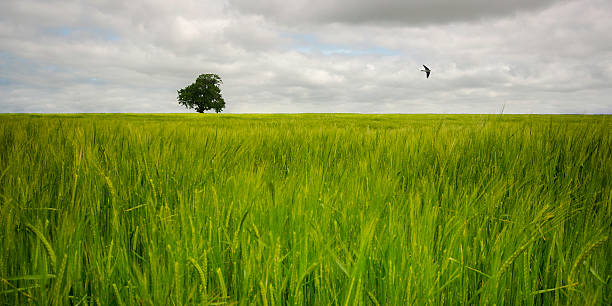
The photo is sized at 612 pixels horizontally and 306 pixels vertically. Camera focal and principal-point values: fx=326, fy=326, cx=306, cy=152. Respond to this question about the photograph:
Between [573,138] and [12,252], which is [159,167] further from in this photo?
[573,138]

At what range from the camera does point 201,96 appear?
54312 millimetres

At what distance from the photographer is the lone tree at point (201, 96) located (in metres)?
54.3

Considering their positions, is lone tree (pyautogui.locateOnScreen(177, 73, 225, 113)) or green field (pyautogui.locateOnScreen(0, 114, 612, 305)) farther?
lone tree (pyautogui.locateOnScreen(177, 73, 225, 113))

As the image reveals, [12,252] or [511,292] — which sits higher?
[12,252]

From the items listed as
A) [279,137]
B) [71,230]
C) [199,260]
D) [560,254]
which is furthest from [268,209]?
[279,137]

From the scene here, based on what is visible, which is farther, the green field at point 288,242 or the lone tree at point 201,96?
the lone tree at point 201,96

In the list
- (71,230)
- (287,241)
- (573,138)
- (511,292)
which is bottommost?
(511,292)

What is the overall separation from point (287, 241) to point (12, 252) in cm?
85

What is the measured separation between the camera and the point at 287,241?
1.17 metres

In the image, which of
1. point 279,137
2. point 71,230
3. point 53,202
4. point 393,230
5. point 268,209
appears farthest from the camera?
point 279,137

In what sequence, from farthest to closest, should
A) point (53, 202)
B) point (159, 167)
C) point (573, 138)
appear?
point (573, 138) < point (159, 167) < point (53, 202)

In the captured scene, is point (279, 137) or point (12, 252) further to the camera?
point (279, 137)

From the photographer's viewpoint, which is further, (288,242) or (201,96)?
(201,96)

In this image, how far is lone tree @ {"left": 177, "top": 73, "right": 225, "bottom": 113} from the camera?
54.3m
